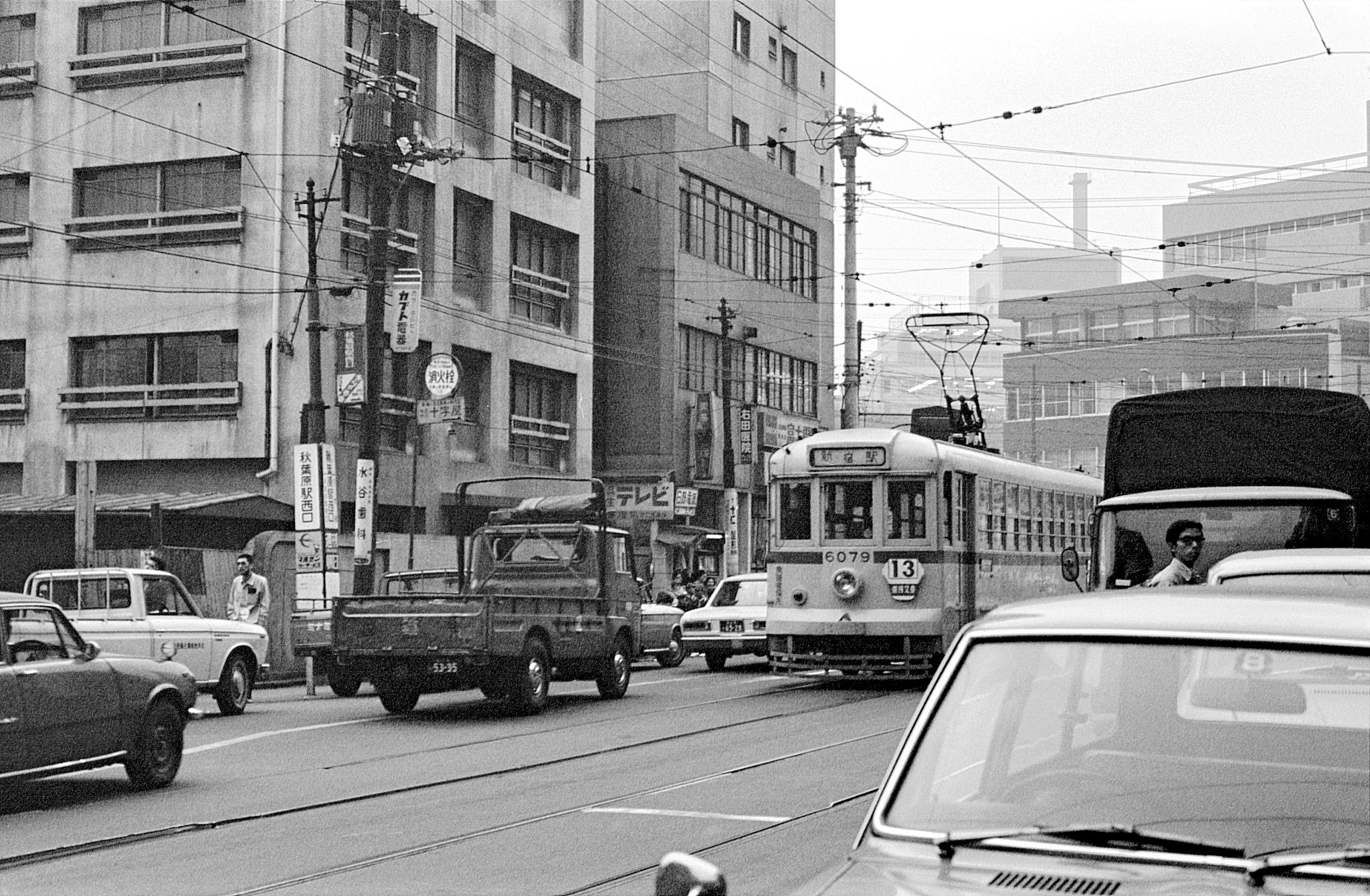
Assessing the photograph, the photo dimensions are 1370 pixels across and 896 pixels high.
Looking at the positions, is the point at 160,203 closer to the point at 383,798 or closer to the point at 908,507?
the point at 908,507

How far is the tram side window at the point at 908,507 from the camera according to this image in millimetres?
20875

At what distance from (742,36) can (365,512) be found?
34.4 meters

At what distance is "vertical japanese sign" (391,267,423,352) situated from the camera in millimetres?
30656

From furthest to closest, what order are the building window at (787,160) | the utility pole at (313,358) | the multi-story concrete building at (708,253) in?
the building window at (787,160) → the multi-story concrete building at (708,253) → the utility pole at (313,358)

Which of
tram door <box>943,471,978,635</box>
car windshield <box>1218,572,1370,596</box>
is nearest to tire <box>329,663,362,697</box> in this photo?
tram door <box>943,471,978,635</box>

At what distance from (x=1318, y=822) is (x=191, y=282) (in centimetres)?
3393

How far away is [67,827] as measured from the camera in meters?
10.4

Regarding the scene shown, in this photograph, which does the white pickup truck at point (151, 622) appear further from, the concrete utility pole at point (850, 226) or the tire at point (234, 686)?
the concrete utility pole at point (850, 226)

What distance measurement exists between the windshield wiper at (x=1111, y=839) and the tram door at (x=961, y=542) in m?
17.3

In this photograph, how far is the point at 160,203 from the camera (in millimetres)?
35875

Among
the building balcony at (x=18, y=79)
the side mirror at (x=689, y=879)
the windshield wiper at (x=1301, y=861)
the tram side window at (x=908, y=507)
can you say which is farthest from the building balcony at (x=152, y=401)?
the windshield wiper at (x=1301, y=861)

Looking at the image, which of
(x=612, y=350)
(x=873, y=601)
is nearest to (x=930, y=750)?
(x=873, y=601)

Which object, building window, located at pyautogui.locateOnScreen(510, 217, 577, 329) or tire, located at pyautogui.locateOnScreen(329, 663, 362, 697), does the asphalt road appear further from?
building window, located at pyautogui.locateOnScreen(510, 217, 577, 329)

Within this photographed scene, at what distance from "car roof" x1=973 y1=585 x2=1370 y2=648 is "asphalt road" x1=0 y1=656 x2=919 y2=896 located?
436 centimetres
